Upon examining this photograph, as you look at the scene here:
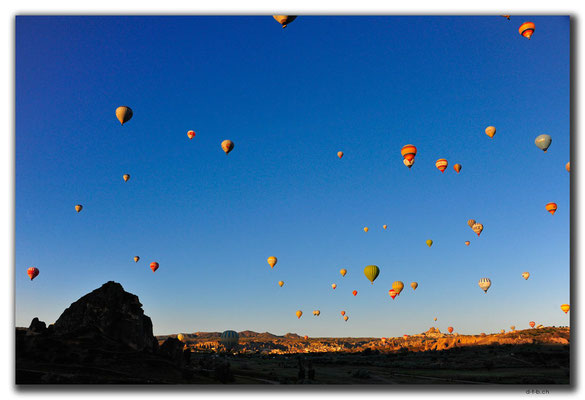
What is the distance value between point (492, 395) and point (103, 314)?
28872 mm

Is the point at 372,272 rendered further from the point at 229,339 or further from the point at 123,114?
the point at 229,339

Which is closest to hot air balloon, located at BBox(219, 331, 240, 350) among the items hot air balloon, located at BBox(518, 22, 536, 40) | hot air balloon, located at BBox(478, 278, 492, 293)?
hot air balloon, located at BBox(478, 278, 492, 293)

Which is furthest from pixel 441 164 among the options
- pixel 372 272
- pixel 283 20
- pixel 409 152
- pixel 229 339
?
pixel 229 339

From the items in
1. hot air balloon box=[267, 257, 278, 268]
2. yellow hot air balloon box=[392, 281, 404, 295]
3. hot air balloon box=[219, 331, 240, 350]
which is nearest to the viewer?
hot air balloon box=[267, 257, 278, 268]

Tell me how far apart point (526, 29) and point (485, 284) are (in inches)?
1513

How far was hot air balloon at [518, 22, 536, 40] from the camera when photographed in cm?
2461

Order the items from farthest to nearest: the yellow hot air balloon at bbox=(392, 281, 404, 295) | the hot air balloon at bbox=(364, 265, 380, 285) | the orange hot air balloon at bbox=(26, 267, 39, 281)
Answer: the yellow hot air balloon at bbox=(392, 281, 404, 295), the hot air balloon at bbox=(364, 265, 380, 285), the orange hot air balloon at bbox=(26, 267, 39, 281)

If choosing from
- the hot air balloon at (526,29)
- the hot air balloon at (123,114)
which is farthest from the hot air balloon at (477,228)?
the hot air balloon at (123,114)

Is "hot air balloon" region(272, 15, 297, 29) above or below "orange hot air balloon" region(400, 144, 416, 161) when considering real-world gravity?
above

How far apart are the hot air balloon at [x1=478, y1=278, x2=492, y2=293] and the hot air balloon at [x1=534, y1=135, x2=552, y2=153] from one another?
92.7 ft

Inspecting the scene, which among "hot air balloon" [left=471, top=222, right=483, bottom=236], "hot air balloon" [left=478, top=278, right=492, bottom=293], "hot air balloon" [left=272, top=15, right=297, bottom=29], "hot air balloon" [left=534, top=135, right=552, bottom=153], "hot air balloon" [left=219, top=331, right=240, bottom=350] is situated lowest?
"hot air balloon" [left=219, top=331, right=240, bottom=350]

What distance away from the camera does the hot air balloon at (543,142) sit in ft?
108

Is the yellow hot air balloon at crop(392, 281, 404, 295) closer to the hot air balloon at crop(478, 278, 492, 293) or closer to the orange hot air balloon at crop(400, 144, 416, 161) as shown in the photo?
the hot air balloon at crop(478, 278, 492, 293)

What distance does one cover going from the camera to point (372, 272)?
53.0 m
